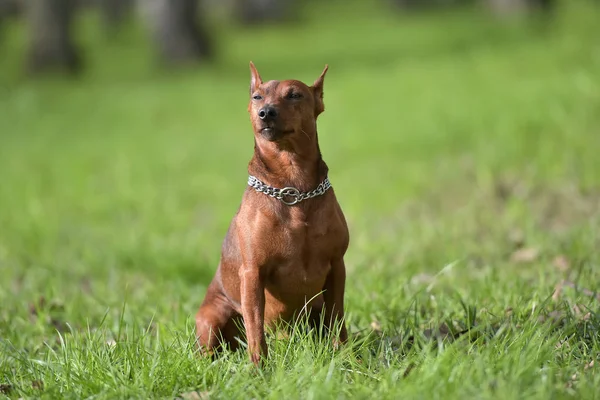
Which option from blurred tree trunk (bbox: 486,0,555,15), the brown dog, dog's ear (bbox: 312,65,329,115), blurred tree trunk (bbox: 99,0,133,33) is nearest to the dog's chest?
the brown dog

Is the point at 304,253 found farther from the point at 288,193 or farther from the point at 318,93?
the point at 318,93

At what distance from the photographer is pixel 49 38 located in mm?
18859

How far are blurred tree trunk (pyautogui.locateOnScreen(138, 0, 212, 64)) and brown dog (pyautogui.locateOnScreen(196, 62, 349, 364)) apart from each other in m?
15.7

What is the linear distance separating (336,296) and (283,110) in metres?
0.82

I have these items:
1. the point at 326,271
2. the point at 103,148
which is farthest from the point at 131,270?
the point at 103,148

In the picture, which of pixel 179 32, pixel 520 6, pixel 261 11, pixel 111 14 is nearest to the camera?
pixel 179 32

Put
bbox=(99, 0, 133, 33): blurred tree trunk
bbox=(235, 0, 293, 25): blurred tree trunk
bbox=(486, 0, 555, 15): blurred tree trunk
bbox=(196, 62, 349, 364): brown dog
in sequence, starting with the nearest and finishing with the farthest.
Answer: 1. bbox=(196, 62, 349, 364): brown dog
2. bbox=(486, 0, 555, 15): blurred tree trunk
3. bbox=(235, 0, 293, 25): blurred tree trunk
4. bbox=(99, 0, 133, 33): blurred tree trunk

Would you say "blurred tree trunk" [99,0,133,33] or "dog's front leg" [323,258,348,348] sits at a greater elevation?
"blurred tree trunk" [99,0,133,33]

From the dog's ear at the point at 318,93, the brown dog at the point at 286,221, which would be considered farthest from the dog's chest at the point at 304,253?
the dog's ear at the point at 318,93

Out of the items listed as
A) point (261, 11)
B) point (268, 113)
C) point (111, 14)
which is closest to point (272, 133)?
point (268, 113)

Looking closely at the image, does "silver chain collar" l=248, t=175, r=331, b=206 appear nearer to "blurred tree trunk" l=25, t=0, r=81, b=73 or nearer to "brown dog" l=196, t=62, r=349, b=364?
"brown dog" l=196, t=62, r=349, b=364

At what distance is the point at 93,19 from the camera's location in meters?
32.2

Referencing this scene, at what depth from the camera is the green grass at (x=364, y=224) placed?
129 inches

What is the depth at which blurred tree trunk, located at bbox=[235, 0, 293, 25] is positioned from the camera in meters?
25.9
